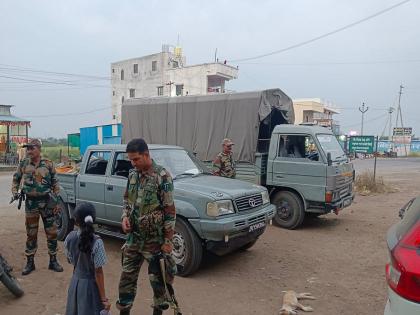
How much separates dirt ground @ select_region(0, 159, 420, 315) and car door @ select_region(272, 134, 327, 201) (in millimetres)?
919

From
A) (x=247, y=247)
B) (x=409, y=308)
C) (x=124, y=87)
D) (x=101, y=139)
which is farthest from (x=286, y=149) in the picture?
(x=124, y=87)

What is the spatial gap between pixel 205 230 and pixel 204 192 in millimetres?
512

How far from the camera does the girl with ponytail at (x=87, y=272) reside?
318cm

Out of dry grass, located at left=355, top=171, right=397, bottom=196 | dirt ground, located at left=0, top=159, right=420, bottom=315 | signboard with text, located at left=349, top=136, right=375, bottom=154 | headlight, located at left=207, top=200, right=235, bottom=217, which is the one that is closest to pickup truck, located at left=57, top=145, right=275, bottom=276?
headlight, located at left=207, top=200, right=235, bottom=217

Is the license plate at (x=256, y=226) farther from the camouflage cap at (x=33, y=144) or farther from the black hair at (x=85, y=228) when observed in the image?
the camouflage cap at (x=33, y=144)

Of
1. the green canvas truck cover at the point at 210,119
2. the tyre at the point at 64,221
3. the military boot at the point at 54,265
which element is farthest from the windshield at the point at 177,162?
the green canvas truck cover at the point at 210,119

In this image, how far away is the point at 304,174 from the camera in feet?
25.9

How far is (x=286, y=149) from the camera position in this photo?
827 cm

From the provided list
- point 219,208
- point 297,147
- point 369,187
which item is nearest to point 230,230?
point 219,208

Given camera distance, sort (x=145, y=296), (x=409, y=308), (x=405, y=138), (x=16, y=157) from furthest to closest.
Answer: (x=405, y=138)
(x=16, y=157)
(x=145, y=296)
(x=409, y=308)

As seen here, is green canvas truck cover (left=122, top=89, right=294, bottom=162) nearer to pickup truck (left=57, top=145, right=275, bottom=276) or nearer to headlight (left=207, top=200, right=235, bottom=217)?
pickup truck (left=57, top=145, right=275, bottom=276)

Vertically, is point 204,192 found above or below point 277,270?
above

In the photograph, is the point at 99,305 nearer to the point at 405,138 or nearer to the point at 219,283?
the point at 219,283

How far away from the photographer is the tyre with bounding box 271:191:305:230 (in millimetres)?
7969
